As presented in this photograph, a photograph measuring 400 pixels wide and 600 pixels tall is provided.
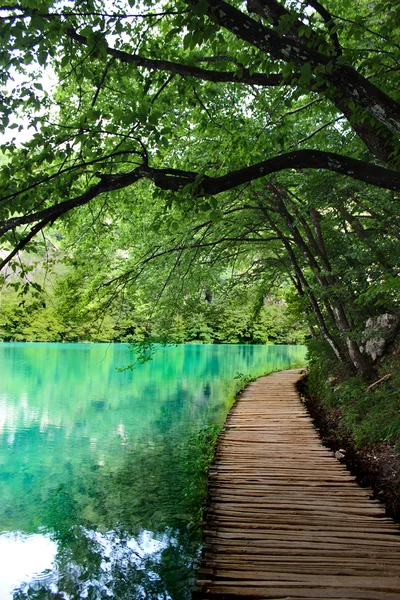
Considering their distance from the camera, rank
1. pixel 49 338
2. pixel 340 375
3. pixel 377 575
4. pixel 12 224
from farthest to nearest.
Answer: pixel 49 338 → pixel 340 375 → pixel 377 575 → pixel 12 224

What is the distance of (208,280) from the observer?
37.6 ft

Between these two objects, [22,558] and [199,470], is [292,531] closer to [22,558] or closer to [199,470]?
[22,558]

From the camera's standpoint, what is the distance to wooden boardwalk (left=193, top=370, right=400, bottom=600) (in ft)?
10.7

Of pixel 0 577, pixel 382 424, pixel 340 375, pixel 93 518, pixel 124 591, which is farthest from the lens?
pixel 340 375

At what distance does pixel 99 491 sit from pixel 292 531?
3397 millimetres

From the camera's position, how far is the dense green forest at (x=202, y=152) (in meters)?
3.07

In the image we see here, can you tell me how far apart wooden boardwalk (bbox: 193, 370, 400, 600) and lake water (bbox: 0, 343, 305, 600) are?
0.64 m

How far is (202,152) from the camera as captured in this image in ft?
25.0

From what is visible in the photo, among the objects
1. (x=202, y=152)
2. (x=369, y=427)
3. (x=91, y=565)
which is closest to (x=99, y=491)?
(x=91, y=565)

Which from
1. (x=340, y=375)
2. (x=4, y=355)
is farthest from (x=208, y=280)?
(x=4, y=355)

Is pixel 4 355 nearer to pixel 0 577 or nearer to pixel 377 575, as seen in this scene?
pixel 0 577

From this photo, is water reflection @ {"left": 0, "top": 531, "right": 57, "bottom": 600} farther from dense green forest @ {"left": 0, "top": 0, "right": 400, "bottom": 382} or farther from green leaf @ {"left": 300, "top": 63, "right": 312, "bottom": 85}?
green leaf @ {"left": 300, "top": 63, "right": 312, "bottom": 85}

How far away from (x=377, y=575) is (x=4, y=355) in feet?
89.6

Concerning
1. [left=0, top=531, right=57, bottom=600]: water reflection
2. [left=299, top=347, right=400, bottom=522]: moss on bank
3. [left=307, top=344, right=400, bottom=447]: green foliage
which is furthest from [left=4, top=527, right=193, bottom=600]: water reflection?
[left=307, top=344, right=400, bottom=447]: green foliage
